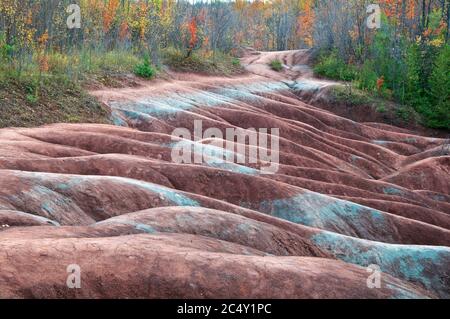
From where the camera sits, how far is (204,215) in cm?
831

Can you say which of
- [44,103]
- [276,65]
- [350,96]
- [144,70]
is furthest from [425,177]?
[276,65]

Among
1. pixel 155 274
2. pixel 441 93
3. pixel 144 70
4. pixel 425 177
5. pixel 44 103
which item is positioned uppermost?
pixel 144 70

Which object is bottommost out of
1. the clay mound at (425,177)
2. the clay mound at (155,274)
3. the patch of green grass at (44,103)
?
the clay mound at (425,177)

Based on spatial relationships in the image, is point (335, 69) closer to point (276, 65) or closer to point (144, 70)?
point (276, 65)

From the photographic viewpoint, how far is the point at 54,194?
8.75 meters

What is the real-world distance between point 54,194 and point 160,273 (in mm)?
3802

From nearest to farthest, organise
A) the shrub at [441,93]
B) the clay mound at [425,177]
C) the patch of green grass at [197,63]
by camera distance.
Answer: the clay mound at [425,177]
the shrub at [441,93]
the patch of green grass at [197,63]

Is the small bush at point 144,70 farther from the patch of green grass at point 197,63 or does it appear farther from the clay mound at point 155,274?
the clay mound at point 155,274

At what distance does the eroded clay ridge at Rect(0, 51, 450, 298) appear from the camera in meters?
5.54

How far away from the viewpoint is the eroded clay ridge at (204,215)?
5.54 metres

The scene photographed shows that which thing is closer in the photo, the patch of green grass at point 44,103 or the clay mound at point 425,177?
the patch of green grass at point 44,103

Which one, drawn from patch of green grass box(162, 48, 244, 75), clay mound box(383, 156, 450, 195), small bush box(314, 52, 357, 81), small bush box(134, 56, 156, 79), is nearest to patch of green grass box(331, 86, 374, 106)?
small bush box(314, 52, 357, 81)

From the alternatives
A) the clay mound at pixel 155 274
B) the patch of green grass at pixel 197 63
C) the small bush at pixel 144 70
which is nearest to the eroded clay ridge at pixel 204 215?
the clay mound at pixel 155 274
